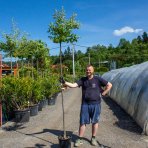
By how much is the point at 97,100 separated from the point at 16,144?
229 cm

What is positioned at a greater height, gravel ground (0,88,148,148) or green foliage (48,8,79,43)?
green foliage (48,8,79,43)

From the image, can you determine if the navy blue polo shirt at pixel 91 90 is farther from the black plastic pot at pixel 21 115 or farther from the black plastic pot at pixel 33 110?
the black plastic pot at pixel 33 110

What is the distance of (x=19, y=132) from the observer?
28.2ft

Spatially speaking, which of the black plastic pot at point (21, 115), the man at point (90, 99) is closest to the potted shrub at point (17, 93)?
the black plastic pot at point (21, 115)

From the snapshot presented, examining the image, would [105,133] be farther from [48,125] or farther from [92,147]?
[48,125]

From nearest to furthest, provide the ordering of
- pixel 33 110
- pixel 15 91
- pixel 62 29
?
pixel 62 29
pixel 15 91
pixel 33 110

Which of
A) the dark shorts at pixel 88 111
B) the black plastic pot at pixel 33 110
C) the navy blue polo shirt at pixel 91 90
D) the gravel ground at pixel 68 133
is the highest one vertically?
the navy blue polo shirt at pixel 91 90

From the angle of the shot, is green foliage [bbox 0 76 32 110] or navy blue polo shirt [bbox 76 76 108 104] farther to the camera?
green foliage [bbox 0 76 32 110]

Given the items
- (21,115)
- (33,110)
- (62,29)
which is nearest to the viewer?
(62,29)

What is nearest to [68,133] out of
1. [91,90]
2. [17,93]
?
[91,90]

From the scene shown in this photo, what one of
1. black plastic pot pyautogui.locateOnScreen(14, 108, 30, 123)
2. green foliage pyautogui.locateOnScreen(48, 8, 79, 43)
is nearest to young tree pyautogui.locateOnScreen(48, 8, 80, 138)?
green foliage pyautogui.locateOnScreen(48, 8, 79, 43)

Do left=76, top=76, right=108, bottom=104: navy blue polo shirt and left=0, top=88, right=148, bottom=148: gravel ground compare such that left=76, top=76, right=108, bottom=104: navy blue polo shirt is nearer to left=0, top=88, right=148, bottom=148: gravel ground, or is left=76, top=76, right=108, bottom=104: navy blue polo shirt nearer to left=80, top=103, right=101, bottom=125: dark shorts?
left=80, top=103, right=101, bottom=125: dark shorts

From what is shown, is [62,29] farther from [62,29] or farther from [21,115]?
[21,115]

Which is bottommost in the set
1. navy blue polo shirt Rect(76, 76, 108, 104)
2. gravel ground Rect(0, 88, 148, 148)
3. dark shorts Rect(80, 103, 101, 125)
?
gravel ground Rect(0, 88, 148, 148)
